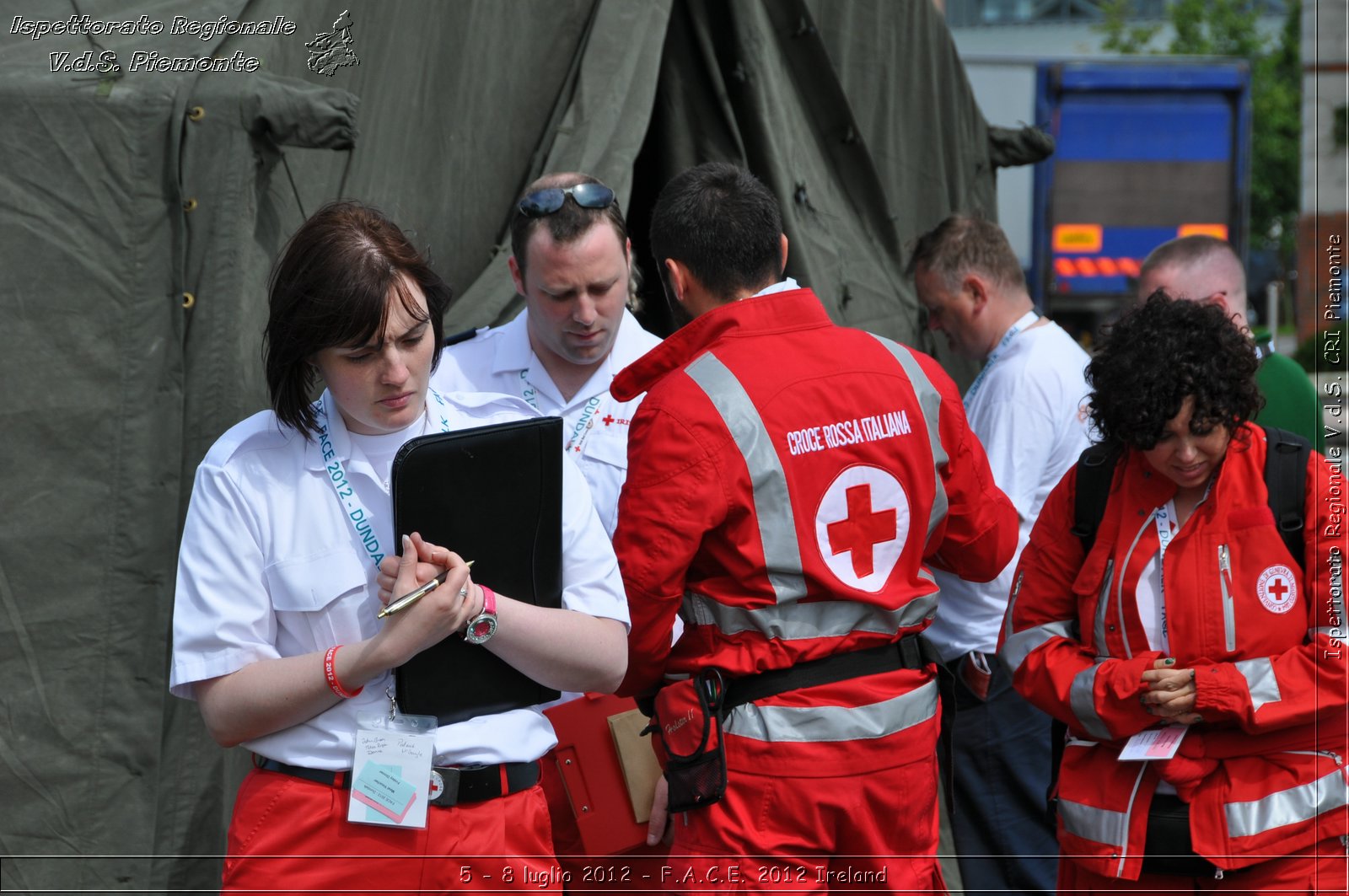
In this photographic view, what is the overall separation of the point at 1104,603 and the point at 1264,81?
23766mm

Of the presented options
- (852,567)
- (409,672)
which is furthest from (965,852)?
(409,672)

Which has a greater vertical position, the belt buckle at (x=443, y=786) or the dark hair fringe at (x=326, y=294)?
the dark hair fringe at (x=326, y=294)

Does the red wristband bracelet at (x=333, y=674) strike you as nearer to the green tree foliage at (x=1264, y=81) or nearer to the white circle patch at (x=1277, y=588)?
the white circle patch at (x=1277, y=588)

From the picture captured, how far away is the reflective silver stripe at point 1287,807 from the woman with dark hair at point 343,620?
1240mm

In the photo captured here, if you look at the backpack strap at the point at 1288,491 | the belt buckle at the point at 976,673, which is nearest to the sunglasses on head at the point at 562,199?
the backpack strap at the point at 1288,491

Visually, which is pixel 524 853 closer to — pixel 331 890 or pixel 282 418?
pixel 331 890

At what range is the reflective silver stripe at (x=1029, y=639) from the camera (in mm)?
2717

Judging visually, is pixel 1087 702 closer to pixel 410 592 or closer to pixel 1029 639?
pixel 1029 639

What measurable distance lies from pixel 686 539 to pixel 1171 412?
3.15 feet

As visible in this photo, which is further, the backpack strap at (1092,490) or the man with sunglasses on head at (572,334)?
the man with sunglasses on head at (572,334)

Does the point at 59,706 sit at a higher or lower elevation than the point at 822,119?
lower

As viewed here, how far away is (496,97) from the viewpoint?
12.5ft

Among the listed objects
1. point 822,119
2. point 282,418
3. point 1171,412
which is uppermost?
point 822,119

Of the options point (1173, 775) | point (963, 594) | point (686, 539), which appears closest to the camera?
point (686, 539)
